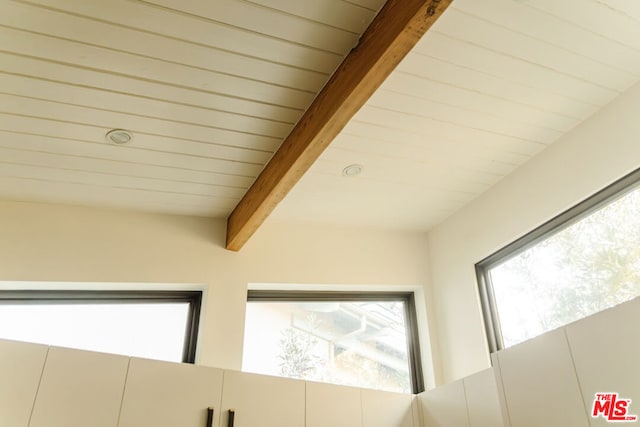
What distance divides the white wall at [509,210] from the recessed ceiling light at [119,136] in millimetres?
2173

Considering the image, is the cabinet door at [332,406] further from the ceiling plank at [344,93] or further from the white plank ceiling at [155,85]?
the white plank ceiling at [155,85]

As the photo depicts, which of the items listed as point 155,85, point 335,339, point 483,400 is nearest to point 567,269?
point 483,400

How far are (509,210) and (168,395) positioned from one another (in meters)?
2.18

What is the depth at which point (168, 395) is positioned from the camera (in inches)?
97.2

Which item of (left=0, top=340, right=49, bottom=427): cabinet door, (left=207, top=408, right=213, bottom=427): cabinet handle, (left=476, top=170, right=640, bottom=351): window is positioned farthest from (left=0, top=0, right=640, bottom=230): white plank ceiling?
(left=207, top=408, right=213, bottom=427): cabinet handle

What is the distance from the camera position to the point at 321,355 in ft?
10.6

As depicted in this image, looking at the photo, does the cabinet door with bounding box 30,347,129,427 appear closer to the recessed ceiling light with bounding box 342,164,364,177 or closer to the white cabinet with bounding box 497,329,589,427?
the recessed ceiling light with bounding box 342,164,364,177

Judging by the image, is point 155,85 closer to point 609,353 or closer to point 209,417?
point 209,417

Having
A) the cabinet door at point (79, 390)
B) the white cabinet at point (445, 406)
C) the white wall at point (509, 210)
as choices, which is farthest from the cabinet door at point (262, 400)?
the white wall at point (509, 210)

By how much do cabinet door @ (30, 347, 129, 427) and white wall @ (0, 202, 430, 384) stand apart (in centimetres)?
58

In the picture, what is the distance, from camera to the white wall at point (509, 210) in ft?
8.17

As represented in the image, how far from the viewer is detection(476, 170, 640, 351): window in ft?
7.85

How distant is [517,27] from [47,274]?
2.68m

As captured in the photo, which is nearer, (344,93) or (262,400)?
(344,93)
